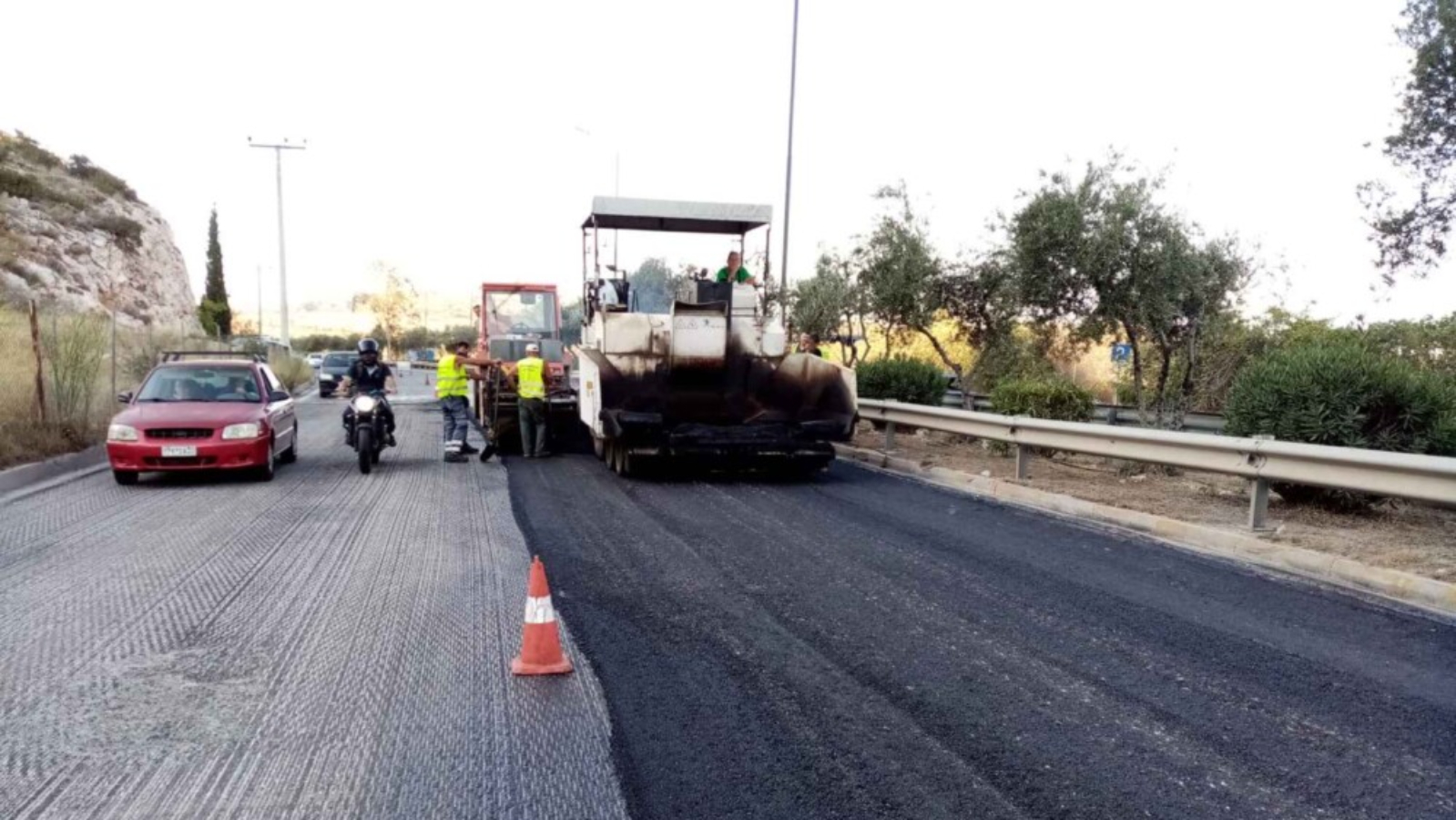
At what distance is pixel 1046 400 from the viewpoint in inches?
561

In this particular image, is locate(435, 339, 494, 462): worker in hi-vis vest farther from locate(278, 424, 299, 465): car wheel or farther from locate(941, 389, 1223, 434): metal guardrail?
locate(941, 389, 1223, 434): metal guardrail

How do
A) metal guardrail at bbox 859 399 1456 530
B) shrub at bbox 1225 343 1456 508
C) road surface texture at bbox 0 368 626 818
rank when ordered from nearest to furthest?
road surface texture at bbox 0 368 626 818
metal guardrail at bbox 859 399 1456 530
shrub at bbox 1225 343 1456 508

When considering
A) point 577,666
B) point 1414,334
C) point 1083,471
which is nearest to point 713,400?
point 1083,471

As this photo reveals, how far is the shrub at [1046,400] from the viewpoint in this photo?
1428cm

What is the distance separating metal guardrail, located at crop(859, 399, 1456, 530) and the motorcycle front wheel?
24.8 ft

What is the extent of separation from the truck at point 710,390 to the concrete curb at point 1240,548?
5.99 feet

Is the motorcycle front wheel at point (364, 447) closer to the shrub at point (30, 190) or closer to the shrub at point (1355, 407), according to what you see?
the shrub at point (1355, 407)

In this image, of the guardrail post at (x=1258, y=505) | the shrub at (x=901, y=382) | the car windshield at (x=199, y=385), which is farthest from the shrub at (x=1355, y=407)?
the car windshield at (x=199, y=385)

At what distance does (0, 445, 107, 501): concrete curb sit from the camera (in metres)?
11.0

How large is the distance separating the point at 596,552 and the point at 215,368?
25.2 feet

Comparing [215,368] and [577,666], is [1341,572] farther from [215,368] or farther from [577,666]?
[215,368]

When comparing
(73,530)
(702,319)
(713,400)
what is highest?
(702,319)

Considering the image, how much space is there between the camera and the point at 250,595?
20.5 feet

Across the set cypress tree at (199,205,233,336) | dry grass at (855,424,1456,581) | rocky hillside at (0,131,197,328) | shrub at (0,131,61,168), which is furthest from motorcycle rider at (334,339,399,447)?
cypress tree at (199,205,233,336)
